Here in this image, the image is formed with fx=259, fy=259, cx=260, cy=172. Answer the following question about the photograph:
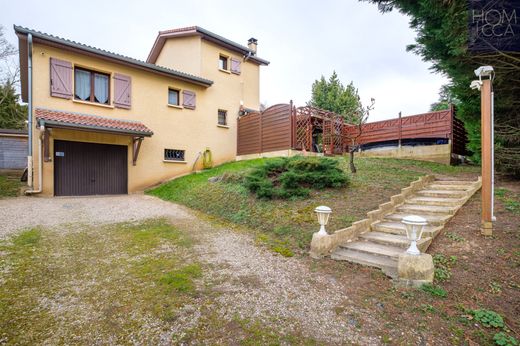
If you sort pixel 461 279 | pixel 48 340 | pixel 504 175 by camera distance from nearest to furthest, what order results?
pixel 48 340 → pixel 461 279 → pixel 504 175

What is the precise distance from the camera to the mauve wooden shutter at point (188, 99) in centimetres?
1338

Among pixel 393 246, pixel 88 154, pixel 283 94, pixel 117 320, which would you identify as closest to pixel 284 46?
pixel 88 154

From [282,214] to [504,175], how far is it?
719cm

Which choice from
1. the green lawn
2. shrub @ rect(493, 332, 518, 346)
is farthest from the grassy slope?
the green lawn

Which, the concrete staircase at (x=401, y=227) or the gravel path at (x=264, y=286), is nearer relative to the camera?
the gravel path at (x=264, y=286)

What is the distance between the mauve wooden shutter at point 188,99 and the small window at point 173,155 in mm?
2412

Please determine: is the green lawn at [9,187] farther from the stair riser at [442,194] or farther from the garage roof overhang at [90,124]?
the stair riser at [442,194]

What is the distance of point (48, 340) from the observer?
2.37 meters

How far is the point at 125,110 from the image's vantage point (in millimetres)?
11523

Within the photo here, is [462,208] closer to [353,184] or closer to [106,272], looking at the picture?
[353,184]

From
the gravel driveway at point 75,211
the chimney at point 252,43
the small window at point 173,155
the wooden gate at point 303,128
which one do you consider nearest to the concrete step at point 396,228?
the gravel driveway at point 75,211

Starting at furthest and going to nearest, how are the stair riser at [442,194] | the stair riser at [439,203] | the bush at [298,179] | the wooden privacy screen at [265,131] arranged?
1. the wooden privacy screen at [265,131]
2. the bush at [298,179]
3. the stair riser at [442,194]
4. the stair riser at [439,203]

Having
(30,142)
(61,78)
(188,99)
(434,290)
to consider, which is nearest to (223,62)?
(188,99)

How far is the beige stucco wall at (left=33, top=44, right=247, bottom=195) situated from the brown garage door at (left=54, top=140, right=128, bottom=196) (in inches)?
10.8
